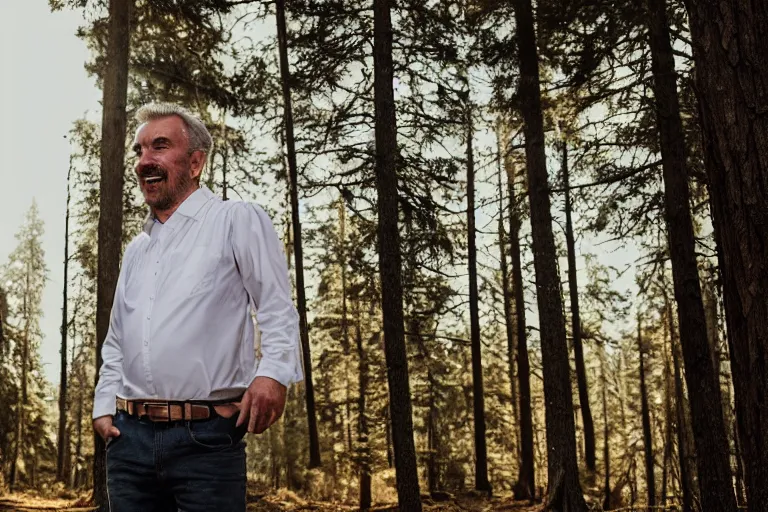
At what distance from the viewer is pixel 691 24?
320cm

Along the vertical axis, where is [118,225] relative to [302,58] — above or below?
below

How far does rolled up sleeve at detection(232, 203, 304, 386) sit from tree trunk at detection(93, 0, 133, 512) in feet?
27.6

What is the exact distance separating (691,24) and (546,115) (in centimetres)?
934

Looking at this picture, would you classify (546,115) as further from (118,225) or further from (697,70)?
(697,70)

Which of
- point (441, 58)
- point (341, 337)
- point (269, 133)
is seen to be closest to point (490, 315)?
point (341, 337)

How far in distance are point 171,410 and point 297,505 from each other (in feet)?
44.5

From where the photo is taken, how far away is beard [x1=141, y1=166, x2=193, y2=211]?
284 centimetres

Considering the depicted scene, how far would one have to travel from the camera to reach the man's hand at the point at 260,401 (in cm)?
237

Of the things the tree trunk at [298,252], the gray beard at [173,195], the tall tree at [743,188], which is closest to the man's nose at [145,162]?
the gray beard at [173,195]

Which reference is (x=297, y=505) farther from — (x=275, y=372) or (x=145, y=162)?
(x=275, y=372)

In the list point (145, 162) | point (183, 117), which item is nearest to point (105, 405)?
point (145, 162)

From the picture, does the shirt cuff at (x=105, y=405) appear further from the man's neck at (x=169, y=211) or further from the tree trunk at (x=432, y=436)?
the tree trunk at (x=432, y=436)

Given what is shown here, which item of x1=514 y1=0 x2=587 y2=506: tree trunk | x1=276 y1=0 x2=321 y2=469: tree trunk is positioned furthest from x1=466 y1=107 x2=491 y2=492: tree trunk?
x1=514 y1=0 x2=587 y2=506: tree trunk

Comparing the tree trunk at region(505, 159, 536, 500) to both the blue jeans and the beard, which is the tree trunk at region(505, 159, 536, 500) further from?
the blue jeans
